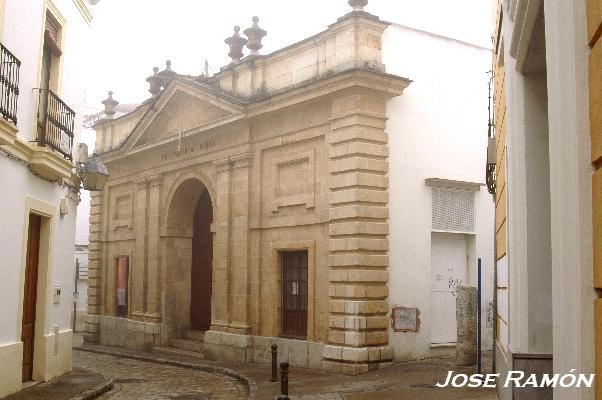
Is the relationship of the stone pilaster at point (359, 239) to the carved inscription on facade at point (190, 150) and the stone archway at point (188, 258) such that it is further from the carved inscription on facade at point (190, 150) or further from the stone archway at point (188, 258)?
the stone archway at point (188, 258)

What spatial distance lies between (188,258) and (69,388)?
956cm

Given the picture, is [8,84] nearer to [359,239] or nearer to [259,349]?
[359,239]

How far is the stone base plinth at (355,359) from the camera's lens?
1321 centimetres

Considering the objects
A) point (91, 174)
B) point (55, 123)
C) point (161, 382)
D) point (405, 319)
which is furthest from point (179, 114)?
point (405, 319)

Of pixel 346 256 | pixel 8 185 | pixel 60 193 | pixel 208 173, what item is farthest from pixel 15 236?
pixel 208 173

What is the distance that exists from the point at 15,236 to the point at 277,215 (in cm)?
667

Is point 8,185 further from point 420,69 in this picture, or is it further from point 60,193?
point 420,69

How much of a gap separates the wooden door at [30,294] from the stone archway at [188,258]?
7952 millimetres

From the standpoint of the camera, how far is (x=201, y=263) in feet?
68.5

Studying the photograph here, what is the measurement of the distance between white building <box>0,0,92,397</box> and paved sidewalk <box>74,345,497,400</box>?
11.9ft

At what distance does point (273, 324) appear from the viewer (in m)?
15.5

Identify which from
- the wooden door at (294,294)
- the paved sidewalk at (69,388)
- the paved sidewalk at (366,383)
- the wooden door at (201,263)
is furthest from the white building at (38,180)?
the wooden door at (201,263)

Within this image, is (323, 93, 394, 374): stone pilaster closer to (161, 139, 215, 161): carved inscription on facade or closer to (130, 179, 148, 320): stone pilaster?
(161, 139, 215, 161): carved inscription on facade

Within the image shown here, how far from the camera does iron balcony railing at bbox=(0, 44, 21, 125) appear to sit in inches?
366
